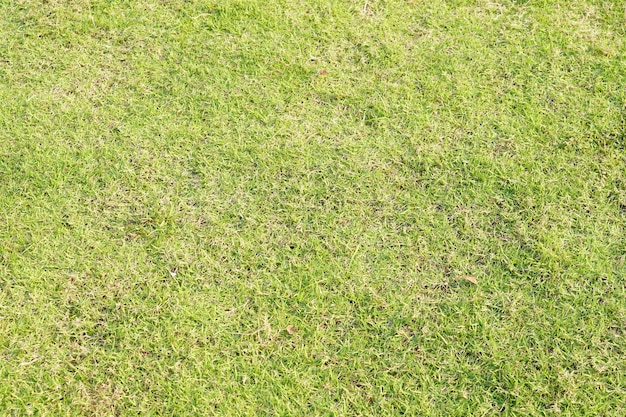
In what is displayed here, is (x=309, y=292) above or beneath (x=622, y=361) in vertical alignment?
beneath

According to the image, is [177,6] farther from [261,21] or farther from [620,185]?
[620,185]

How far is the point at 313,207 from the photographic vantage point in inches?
125

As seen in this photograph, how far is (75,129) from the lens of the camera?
3.42 m

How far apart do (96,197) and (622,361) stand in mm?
2469

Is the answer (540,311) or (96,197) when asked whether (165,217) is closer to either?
(96,197)

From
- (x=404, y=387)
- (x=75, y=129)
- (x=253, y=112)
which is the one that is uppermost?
(x=253, y=112)

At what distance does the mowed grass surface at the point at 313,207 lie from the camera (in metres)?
2.79

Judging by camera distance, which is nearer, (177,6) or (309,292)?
(309,292)

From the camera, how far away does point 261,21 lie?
3.80m

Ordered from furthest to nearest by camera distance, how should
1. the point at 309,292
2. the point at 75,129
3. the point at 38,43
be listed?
the point at 38,43 → the point at 75,129 → the point at 309,292

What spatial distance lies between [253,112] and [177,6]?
915mm

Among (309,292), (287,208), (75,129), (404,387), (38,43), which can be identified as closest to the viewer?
(404,387)

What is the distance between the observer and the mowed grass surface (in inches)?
110

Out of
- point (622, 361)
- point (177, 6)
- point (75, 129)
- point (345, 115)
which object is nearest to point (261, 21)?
point (177, 6)
